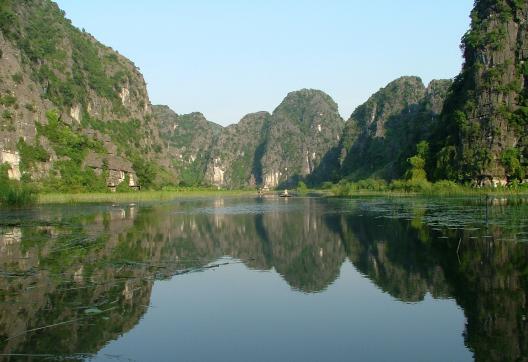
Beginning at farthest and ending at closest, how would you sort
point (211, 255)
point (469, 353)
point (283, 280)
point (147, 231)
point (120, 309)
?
point (147, 231) < point (211, 255) < point (283, 280) < point (120, 309) < point (469, 353)

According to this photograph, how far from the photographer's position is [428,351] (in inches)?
333

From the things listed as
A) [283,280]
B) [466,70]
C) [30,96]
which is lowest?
[283,280]

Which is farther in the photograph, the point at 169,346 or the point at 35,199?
the point at 35,199

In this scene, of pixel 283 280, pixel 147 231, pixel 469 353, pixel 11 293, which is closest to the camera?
pixel 469 353

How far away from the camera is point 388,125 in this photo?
15688cm

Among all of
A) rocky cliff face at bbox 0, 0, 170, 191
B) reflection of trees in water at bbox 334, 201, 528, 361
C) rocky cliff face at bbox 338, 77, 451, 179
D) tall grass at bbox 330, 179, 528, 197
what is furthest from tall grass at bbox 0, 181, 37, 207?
rocky cliff face at bbox 338, 77, 451, 179

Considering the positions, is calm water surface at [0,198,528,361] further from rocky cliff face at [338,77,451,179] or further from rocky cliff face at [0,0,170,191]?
rocky cliff face at [338,77,451,179]

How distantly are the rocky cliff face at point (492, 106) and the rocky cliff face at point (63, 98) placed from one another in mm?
53785

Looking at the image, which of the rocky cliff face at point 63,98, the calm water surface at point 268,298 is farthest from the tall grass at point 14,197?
the calm water surface at point 268,298

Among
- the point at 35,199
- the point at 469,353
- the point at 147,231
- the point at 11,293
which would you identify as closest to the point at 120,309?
the point at 11,293

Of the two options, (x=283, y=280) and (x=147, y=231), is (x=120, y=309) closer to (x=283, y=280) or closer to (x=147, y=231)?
(x=283, y=280)

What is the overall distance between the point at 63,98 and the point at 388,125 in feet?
319

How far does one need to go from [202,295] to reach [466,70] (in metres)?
79.5

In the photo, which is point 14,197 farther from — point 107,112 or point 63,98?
point 107,112
